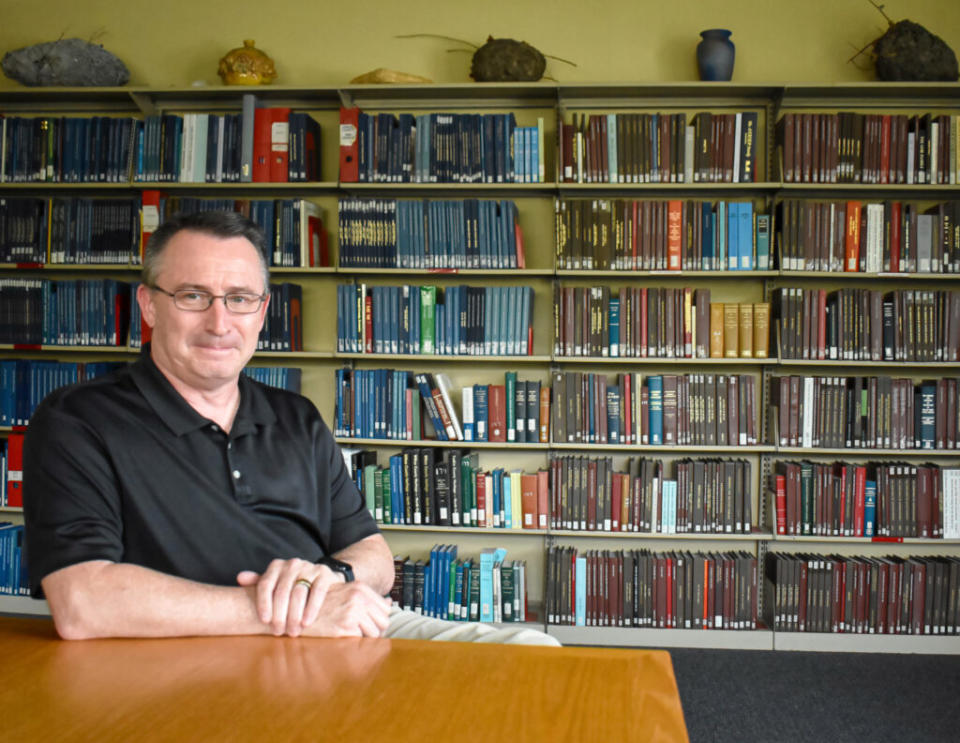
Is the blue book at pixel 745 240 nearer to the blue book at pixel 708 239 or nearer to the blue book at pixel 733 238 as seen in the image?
the blue book at pixel 733 238

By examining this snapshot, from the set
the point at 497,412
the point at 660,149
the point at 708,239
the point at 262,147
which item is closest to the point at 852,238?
the point at 708,239

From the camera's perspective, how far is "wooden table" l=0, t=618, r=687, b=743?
735 mm

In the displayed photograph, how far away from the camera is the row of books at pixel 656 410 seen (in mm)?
3502

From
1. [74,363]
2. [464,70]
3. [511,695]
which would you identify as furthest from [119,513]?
[464,70]

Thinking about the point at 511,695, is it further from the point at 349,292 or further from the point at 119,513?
the point at 349,292

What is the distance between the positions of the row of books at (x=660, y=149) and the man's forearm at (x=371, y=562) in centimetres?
241

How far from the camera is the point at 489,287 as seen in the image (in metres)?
3.60

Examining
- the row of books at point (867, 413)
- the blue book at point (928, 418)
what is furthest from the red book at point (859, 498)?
the blue book at point (928, 418)

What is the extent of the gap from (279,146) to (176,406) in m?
2.55

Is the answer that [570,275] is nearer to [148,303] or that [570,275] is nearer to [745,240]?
[745,240]

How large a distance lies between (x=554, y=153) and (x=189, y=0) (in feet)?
6.70

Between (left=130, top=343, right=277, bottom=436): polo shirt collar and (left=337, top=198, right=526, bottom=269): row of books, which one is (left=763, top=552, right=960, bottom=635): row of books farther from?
(left=130, top=343, right=277, bottom=436): polo shirt collar

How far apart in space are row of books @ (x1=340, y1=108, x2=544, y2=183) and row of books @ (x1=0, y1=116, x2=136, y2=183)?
3.51 feet

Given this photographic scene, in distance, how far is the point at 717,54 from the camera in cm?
353
